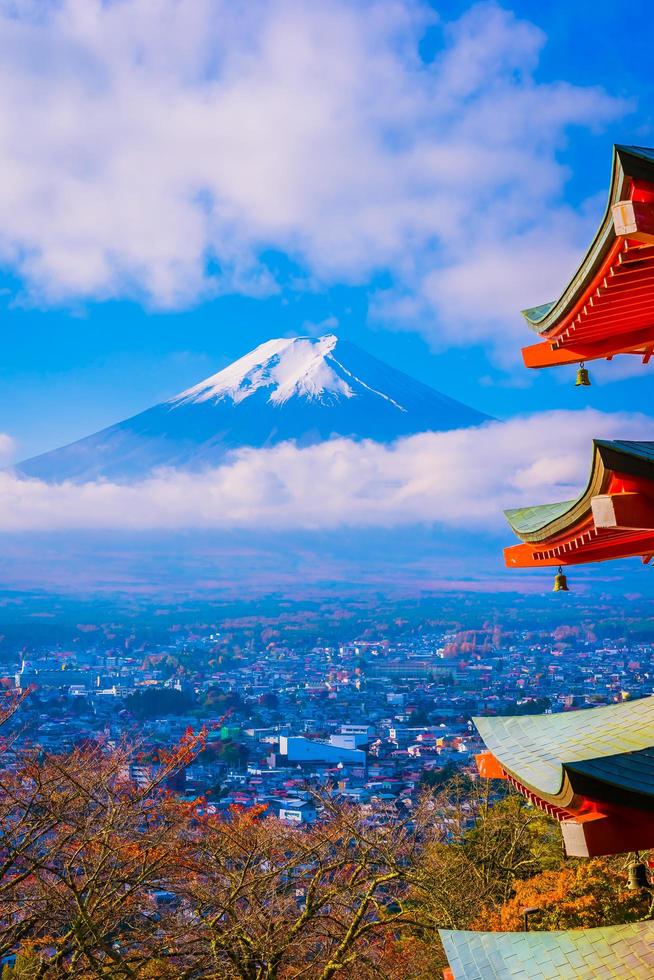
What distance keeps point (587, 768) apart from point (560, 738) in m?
1.38

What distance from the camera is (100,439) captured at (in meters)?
120

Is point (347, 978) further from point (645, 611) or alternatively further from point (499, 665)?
point (645, 611)

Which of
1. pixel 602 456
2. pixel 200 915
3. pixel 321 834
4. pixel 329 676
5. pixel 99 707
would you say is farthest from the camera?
pixel 329 676

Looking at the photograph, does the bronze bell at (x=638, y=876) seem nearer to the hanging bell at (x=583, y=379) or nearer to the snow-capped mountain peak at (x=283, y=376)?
the hanging bell at (x=583, y=379)

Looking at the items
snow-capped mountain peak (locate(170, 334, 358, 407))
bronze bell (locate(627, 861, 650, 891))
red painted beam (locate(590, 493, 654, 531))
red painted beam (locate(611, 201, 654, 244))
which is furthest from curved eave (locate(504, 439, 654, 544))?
snow-capped mountain peak (locate(170, 334, 358, 407))

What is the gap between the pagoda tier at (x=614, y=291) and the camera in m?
3.22

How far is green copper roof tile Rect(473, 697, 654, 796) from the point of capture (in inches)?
173

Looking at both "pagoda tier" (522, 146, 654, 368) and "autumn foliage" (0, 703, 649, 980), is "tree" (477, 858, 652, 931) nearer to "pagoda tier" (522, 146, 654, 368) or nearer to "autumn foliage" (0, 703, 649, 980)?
"autumn foliage" (0, 703, 649, 980)

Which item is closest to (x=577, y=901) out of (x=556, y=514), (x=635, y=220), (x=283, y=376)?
(x=556, y=514)

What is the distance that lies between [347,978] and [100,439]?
115m

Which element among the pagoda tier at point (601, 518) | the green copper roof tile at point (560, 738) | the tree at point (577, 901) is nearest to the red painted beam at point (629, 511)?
the pagoda tier at point (601, 518)

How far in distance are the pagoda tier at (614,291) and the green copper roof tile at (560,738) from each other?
1.98 meters

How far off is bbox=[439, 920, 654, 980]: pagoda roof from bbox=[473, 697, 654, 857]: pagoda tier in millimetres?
731

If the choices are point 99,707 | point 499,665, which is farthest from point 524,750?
point 499,665
